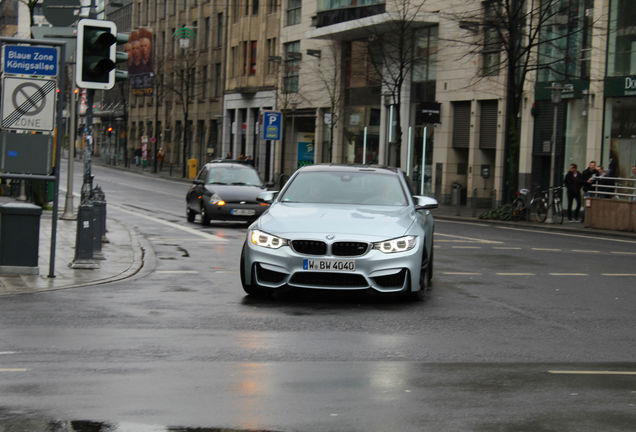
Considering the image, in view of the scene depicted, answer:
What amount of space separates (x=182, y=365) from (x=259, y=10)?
61.6m

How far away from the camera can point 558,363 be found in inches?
321

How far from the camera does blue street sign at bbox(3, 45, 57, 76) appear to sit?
12.9 m

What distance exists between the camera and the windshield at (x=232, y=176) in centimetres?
2686

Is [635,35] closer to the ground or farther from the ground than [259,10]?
closer to the ground

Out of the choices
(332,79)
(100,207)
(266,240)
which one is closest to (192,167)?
(332,79)

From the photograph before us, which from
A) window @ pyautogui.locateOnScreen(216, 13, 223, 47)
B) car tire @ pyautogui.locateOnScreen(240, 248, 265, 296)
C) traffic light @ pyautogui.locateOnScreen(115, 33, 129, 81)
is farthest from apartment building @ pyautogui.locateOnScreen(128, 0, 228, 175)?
car tire @ pyautogui.locateOnScreen(240, 248, 265, 296)

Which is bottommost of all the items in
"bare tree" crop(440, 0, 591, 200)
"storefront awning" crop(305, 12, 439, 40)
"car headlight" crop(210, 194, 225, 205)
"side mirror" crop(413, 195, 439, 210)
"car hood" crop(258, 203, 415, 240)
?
→ "car headlight" crop(210, 194, 225, 205)

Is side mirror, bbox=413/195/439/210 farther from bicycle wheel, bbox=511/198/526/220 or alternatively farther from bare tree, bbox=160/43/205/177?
bare tree, bbox=160/43/205/177

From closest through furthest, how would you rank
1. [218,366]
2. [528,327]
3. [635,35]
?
[218,366] < [528,327] < [635,35]

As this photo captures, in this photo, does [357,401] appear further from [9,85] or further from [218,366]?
[9,85]

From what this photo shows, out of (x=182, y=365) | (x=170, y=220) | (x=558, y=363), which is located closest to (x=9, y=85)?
(x=182, y=365)

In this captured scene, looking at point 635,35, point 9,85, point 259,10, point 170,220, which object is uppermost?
point 259,10

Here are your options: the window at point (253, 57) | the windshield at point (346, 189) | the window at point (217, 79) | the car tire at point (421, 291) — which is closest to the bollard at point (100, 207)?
the windshield at point (346, 189)

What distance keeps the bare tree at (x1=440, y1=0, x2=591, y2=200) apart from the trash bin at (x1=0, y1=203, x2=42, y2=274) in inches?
875
